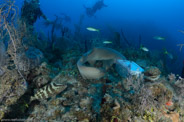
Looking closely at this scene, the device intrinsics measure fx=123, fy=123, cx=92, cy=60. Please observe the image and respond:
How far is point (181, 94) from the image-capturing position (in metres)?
3.63

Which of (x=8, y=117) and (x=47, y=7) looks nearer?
(x=8, y=117)

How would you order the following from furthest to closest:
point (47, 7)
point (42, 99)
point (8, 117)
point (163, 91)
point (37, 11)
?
point (47, 7) → point (37, 11) → point (42, 99) → point (163, 91) → point (8, 117)

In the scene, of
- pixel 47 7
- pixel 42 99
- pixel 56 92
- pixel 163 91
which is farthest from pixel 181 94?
pixel 47 7

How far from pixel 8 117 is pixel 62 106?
1.30m

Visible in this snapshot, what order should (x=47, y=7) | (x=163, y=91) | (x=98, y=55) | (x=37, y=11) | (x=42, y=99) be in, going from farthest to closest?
(x=47, y=7) → (x=37, y=11) → (x=98, y=55) → (x=42, y=99) → (x=163, y=91)

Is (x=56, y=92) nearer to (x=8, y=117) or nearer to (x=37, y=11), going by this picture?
(x=8, y=117)

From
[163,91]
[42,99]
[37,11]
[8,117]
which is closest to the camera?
[8,117]

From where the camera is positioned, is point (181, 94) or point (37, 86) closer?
point (181, 94)

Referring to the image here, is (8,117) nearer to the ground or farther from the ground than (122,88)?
nearer to the ground

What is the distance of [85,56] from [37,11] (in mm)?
7997

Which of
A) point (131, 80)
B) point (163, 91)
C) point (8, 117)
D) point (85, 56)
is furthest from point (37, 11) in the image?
point (163, 91)

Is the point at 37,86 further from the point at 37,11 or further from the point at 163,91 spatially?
the point at 37,11

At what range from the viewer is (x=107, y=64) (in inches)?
183

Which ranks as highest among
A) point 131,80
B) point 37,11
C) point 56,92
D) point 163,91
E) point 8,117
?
point 37,11
